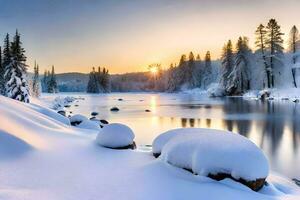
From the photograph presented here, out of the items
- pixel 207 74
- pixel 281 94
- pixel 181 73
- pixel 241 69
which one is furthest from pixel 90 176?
pixel 181 73

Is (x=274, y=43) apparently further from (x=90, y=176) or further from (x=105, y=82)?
(x=105, y=82)

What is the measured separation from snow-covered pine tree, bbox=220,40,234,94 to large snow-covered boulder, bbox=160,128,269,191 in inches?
2861

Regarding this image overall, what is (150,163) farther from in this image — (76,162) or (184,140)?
(76,162)

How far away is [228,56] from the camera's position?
83812mm

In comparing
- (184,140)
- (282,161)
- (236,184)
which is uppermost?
(184,140)

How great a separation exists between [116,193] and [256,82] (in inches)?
2896

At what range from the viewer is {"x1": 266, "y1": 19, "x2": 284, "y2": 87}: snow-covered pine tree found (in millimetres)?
64625

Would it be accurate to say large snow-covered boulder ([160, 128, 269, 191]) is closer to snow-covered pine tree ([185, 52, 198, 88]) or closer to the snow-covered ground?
the snow-covered ground

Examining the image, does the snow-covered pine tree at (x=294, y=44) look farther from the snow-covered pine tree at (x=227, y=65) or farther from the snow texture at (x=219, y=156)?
the snow texture at (x=219, y=156)

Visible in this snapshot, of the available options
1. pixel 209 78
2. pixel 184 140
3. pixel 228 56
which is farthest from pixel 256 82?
pixel 184 140

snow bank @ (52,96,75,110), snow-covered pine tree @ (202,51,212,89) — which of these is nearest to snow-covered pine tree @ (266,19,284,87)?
snow bank @ (52,96,75,110)

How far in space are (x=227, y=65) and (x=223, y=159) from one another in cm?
7664

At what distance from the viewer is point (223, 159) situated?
8.87m

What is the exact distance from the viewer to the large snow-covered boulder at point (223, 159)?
8.80m
